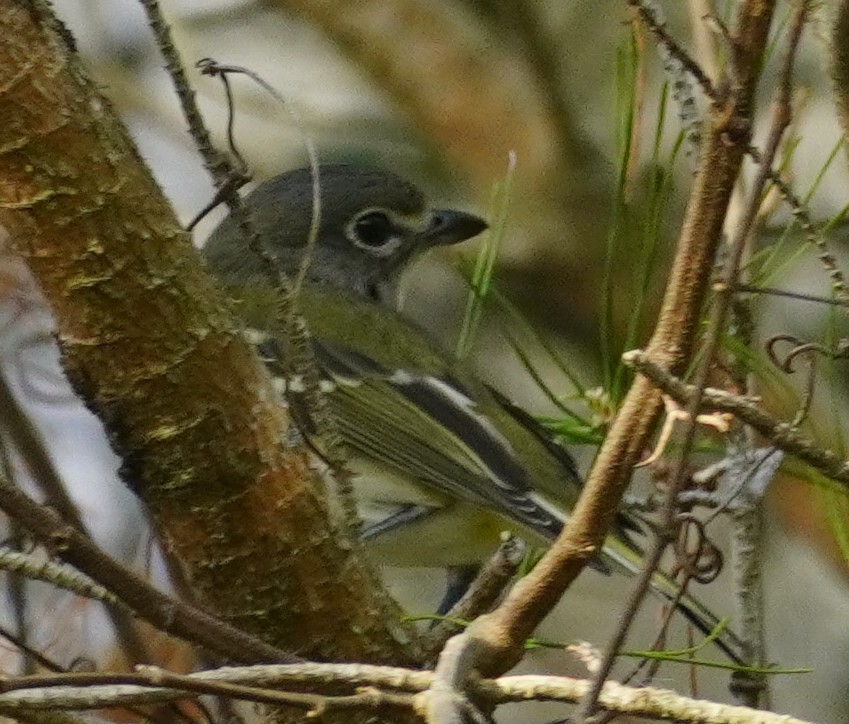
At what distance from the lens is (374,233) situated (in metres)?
2.33

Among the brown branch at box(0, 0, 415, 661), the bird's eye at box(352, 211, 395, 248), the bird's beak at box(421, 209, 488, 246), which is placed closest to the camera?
the brown branch at box(0, 0, 415, 661)

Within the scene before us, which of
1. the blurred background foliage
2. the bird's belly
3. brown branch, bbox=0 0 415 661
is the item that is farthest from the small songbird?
brown branch, bbox=0 0 415 661

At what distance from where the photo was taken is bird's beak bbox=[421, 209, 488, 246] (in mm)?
2197

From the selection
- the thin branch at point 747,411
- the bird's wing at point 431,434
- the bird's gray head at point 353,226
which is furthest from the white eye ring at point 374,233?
the thin branch at point 747,411

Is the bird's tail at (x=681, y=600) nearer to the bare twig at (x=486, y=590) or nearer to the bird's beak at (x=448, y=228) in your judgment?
the bare twig at (x=486, y=590)

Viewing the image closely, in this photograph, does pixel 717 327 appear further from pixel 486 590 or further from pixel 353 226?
pixel 353 226

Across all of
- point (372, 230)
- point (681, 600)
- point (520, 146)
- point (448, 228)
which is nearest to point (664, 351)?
point (681, 600)

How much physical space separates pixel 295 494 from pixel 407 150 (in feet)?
6.41

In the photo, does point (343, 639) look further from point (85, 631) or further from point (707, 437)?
point (85, 631)

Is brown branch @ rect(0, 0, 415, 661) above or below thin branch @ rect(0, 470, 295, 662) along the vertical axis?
above

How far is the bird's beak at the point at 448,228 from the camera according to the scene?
2.20m

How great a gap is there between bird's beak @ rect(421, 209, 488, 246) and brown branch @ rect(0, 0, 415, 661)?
120 centimetres

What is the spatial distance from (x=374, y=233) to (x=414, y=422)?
22.1 inches

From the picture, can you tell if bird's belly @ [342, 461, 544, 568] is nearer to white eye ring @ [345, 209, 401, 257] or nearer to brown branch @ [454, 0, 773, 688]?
white eye ring @ [345, 209, 401, 257]
